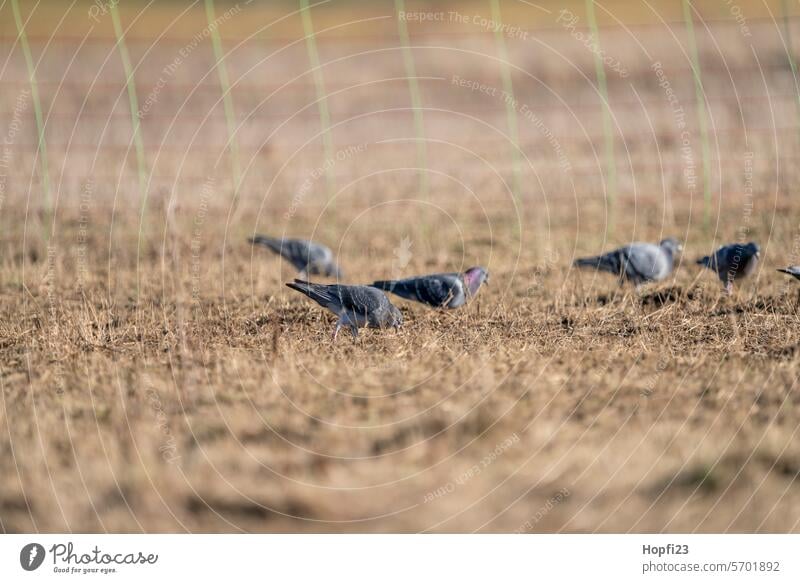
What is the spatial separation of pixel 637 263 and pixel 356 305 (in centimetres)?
289

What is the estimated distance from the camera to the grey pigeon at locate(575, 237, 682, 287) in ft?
27.3

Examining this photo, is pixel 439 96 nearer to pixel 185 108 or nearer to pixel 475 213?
pixel 185 108

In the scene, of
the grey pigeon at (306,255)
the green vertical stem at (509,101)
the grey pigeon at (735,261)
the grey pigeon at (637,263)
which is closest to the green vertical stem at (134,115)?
the grey pigeon at (306,255)

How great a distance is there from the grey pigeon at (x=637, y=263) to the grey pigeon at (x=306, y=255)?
2.41m

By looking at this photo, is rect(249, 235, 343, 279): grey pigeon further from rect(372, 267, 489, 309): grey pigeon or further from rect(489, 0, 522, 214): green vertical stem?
rect(489, 0, 522, 214): green vertical stem

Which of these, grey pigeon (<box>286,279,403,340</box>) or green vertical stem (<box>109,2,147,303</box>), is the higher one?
green vertical stem (<box>109,2,147,303</box>)

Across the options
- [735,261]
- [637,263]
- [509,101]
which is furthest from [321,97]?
[735,261]

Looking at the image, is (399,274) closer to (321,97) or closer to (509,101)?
(321,97)

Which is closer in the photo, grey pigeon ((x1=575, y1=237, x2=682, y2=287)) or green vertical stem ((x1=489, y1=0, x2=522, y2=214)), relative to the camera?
grey pigeon ((x1=575, y1=237, x2=682, y2=287))

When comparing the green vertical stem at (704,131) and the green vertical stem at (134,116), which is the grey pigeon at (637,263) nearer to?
the green vertical stem at (704,131)
